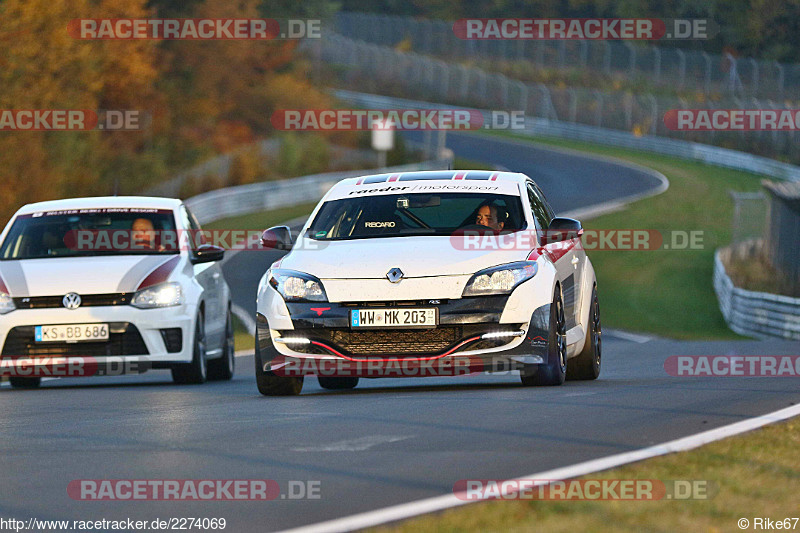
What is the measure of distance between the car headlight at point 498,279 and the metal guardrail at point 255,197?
35.4 metres

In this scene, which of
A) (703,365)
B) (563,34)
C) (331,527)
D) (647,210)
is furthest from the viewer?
(563,34)

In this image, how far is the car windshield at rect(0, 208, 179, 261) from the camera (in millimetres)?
Result: 14164

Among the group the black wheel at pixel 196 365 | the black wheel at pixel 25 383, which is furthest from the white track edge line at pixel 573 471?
the black wheel at pixel 25 383

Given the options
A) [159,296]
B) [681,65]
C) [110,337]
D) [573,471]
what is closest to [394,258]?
[159,296]

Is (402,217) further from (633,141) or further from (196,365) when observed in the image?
(633,141)

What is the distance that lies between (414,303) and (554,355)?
117 cm

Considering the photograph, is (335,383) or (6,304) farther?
(6,304)

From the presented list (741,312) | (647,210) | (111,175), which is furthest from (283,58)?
(741,312)

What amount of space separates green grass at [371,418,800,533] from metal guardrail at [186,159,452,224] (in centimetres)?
3929

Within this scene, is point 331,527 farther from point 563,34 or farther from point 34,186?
point 563,34

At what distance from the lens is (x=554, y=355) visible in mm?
10906

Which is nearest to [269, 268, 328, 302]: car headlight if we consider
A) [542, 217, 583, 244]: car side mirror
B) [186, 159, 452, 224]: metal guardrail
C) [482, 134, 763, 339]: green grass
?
[542, 217, 583, 244]: car side mirror

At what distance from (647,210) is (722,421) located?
39536mm

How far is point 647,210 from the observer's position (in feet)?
156
